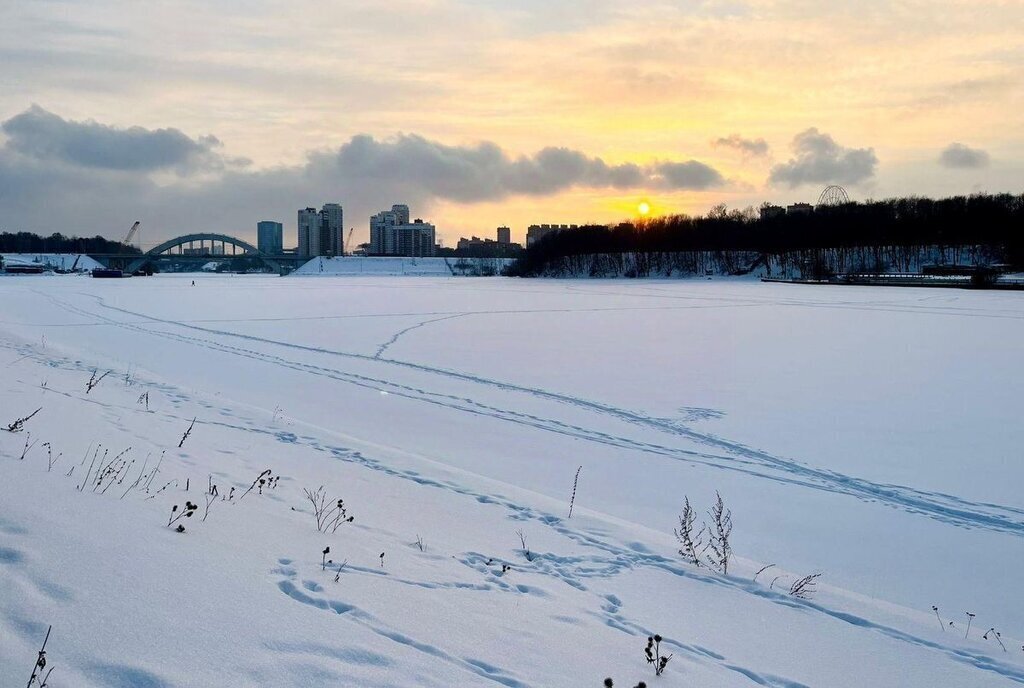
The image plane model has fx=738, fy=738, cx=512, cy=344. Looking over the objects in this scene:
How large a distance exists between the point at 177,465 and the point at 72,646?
5152 mm

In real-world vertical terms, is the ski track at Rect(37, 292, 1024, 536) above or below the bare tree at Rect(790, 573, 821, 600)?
above

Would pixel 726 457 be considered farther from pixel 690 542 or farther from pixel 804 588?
pixel 804 588

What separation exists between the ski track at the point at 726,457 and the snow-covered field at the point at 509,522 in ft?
0.22

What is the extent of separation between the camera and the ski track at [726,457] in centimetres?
897

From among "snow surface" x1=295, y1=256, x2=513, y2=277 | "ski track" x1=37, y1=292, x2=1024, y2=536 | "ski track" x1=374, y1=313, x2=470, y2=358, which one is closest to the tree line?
Answer: "snow surface" x1=295, y1=256, x2=513, y2=277

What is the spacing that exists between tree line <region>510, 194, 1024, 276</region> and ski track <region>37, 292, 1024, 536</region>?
333 feet

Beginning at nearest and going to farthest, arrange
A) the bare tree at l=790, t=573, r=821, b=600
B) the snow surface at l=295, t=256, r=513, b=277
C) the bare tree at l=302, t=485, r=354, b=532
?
the bare tree at l=790, t=573, r=821, b=600 < the bare tree at l=302, t=485, r=354, b=532 < the snow surface at l=295, t=256, r=513, b=277

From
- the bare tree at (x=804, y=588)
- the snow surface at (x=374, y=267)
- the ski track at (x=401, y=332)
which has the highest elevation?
the snow surface at (x=374, y=267)

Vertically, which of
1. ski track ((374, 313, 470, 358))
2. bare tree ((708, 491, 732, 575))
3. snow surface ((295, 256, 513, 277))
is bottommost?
bare tree ((708, 491, 732, 575))

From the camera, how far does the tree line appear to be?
373 ft

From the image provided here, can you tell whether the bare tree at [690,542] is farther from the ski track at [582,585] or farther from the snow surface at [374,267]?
the snow surface at [374,267]

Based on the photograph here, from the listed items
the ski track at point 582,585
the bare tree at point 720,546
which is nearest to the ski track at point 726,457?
the bare tree at point 720,546

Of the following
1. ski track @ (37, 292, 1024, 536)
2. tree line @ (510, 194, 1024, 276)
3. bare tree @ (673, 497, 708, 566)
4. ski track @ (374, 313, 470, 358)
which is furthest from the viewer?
tree line @ (510, 194, 1024, 276)

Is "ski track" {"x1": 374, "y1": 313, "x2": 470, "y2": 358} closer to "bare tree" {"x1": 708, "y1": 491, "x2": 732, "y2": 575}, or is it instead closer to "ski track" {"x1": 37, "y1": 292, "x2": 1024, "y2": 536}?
"ski track" {"x1": 37, "y1": 292, "x2": 1024, "y2": 536}
